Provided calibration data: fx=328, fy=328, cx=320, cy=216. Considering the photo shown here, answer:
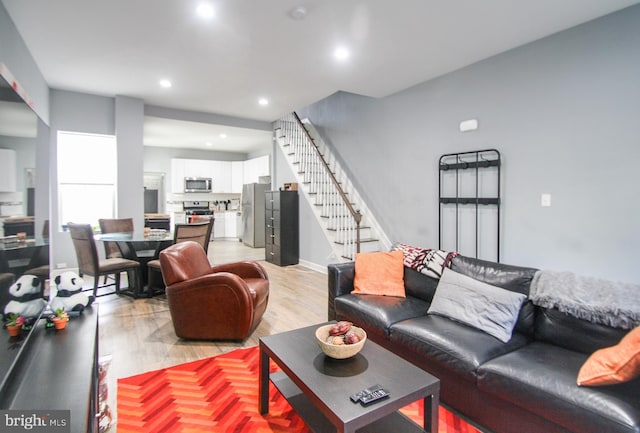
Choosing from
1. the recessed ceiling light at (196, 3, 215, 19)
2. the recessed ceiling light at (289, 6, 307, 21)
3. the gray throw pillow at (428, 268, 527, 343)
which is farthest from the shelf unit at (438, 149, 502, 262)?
the recessed ceiling light at (196, 3, 215, 19)

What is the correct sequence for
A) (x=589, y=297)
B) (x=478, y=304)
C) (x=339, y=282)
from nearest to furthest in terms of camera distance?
(x=589, y=297), (x=478, y=304), (x=339, y=282)

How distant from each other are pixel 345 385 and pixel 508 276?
156cm

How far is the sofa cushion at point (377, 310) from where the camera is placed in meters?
2.46

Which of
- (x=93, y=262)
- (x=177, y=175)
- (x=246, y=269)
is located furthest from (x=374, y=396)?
(x=177, y=175)

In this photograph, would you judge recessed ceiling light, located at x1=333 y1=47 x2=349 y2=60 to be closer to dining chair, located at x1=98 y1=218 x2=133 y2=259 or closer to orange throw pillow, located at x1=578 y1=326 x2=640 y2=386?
orange throw pillow, located at x1=578 y1=326 x2=640 y2=386

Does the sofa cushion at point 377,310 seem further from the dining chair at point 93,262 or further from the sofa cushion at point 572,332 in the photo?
the dining chair at point 93,262

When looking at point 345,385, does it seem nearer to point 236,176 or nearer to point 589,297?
point 589,297

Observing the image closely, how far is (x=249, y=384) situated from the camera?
230 centimetres

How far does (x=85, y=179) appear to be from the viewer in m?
5.78

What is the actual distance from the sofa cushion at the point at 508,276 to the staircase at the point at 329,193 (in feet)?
6.32

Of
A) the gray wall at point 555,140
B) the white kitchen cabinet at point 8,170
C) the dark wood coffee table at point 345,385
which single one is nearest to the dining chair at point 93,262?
the white kitchen cabinet at point 8,170

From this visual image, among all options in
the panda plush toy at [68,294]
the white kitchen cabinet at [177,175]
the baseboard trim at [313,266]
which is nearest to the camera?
the panda plush toy at [68,294]

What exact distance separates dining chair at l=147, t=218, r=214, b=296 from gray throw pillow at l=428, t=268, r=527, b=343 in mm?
3023

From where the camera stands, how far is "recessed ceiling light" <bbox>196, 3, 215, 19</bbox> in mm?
2598
